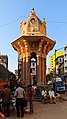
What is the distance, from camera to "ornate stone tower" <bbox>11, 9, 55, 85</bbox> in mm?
37375

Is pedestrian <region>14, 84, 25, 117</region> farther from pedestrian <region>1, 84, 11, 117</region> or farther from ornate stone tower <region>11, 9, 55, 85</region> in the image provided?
ornate stone tower <region>11, 9, 55, 85</region>

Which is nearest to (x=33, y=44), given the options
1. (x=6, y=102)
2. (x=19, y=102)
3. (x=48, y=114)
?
(x=48, y=114)

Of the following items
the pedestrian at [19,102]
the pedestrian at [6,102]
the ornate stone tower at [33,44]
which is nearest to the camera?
the pedestrian at [6,102]

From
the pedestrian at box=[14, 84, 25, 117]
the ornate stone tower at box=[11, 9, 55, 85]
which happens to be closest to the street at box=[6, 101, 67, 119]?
the pedestrian at box=[14, 84, 25, 117]

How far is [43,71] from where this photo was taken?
126 feet

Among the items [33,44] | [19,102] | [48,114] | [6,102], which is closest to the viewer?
[6,102]

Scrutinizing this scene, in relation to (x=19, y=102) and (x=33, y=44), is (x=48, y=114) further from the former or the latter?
(x=33, y=44)

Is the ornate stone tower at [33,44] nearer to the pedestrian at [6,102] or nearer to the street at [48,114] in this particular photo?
the street at [48,114]

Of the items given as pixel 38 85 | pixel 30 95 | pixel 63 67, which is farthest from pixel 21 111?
pixel 63 67

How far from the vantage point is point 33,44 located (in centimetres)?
3809

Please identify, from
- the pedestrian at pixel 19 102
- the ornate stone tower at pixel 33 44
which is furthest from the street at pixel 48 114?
the ornate stone tower at pixel 33 44

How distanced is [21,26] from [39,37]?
3151 millimetres

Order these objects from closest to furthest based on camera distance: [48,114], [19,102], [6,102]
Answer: [6,102], [19,102], [48,114]

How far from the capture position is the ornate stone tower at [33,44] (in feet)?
123
